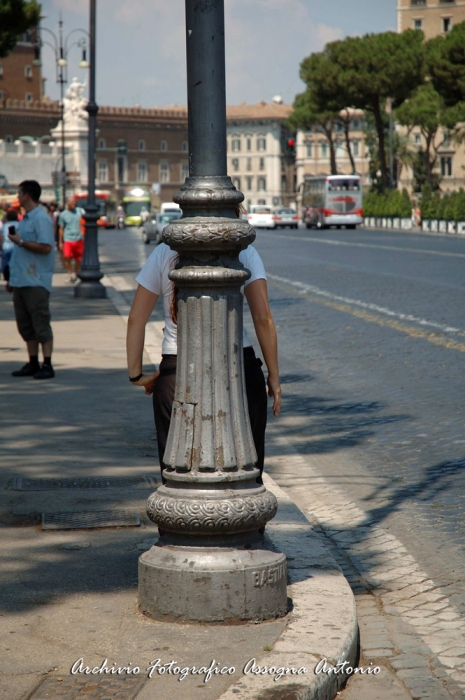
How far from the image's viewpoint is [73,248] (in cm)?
2428

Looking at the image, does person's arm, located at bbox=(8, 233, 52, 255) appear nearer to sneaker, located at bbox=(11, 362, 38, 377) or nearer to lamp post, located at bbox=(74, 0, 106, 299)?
sneaker, located at bbox=(11, 362, 38, 377)

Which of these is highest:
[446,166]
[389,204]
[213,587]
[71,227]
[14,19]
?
[446,166]

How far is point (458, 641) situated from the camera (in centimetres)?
418

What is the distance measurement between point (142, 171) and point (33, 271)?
14520cm

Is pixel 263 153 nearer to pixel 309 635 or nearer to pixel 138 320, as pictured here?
pixel 138 320

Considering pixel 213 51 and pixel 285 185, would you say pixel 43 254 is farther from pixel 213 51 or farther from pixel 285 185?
pixel 285 185

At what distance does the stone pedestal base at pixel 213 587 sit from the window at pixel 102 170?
14709 cm

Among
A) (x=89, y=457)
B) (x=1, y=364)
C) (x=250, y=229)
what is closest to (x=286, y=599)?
(x=250, y=229)

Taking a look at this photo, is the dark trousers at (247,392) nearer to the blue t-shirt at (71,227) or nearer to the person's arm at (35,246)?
the person's arm at (35,246)

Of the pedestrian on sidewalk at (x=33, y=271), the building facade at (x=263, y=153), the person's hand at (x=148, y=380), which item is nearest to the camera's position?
the person's hand at (x=148, y=380)

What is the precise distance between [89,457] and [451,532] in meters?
2.41

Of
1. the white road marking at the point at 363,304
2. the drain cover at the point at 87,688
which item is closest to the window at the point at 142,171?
the white road marking at the point at 363,304

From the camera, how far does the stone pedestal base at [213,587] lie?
159 inches

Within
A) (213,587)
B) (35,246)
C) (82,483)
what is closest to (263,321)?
(213,587)
